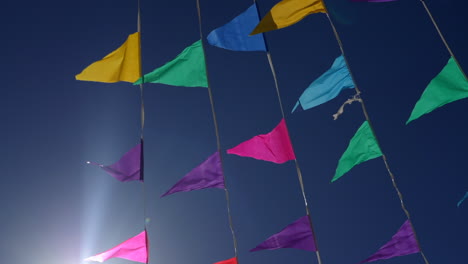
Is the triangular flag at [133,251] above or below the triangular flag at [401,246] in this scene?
above

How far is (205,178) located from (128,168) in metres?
0.93

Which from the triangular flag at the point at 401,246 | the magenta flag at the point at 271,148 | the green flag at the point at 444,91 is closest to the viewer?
the triangular flag at the point at 401,246


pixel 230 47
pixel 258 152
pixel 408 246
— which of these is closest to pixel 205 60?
pixel 230 47

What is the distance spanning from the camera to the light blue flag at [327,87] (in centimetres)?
517

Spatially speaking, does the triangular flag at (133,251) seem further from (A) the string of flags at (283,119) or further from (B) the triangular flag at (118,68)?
(B) the triangular flag at (118,68)

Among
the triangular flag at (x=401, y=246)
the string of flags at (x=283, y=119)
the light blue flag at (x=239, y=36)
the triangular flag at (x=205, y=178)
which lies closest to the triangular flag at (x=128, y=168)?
the string of flags at (x=283, y=119)

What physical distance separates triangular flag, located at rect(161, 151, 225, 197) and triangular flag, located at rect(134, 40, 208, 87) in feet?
3.45

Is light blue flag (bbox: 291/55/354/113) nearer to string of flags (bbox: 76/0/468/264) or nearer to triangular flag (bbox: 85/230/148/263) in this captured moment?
string of flags (bbox: 76/0/468/264)

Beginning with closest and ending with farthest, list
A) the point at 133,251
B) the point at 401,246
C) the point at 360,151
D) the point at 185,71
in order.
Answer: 1. the point at 401,246
2. the point at 360,151
3. the point at 133,251
4. the point at 185,71

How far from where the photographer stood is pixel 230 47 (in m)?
5.56

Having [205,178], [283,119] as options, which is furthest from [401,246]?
[205,178]

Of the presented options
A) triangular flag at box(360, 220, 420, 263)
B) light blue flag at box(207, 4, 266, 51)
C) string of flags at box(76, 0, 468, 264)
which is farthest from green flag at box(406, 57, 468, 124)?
light blue flag at box(207, 4, 266, 51)

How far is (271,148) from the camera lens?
16.9ft

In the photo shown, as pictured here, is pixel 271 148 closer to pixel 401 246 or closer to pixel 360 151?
pixel 360 151
